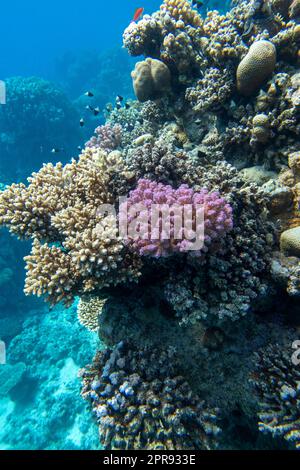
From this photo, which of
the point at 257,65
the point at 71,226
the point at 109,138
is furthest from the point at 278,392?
the point at 109,138

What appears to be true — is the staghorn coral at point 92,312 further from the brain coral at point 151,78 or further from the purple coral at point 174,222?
the brain coral at point 151,78

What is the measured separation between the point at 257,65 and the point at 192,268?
321 cm

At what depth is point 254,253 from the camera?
328 centimetres

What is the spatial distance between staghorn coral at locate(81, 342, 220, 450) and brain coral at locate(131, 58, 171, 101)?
4.83 metres

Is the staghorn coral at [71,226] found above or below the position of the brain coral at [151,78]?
below

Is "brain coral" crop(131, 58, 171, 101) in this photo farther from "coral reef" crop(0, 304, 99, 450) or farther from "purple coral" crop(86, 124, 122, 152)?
"coral reef" crop(0, 304, 99, 450)

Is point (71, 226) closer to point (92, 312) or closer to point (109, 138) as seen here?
point (92, 312)

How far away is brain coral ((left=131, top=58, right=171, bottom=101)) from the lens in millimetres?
5293

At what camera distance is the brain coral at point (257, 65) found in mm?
4082

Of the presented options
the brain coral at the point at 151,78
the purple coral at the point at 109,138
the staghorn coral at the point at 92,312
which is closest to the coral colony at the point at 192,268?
the brain coral at the point at 151,78

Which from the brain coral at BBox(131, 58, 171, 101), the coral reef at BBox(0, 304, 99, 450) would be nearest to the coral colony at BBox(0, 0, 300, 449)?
the brain coral at BBox(131, 58, 171, 101)

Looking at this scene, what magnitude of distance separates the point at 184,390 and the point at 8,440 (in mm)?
7636

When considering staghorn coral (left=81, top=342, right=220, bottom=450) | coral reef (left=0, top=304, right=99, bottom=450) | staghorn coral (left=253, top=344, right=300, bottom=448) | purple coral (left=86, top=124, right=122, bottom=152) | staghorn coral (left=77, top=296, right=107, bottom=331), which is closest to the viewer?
staghorn coral (left=253, top=344, right=300, bottom=448)

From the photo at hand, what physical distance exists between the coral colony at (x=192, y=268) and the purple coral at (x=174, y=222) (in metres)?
0.01
